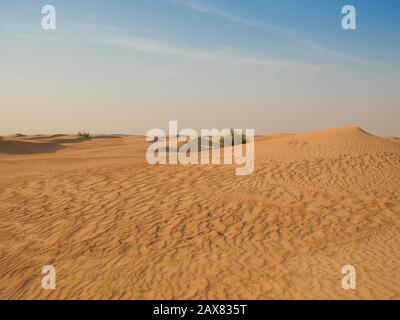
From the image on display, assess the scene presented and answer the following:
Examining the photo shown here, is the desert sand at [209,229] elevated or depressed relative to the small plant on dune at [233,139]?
depressed

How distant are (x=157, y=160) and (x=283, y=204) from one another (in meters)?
6.00

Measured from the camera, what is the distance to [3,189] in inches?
407

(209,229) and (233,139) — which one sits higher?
(233,139)

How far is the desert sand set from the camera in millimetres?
5402

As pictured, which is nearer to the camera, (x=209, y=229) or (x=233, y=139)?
(x=209, y=229)

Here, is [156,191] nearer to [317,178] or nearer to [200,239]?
[200,239]

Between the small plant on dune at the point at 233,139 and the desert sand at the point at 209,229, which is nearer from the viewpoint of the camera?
the desert sand at the point at 209,229

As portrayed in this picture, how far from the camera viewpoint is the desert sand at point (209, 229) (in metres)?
5.40

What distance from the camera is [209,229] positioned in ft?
23.5

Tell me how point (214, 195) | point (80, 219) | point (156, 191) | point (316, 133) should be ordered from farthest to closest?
point (316, 133), point (156, 191), point (214, 195), point (80, 219)

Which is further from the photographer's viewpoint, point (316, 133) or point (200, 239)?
point (316, 133)

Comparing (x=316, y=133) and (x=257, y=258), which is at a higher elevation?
(x=316, y=133)
